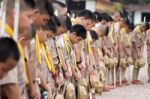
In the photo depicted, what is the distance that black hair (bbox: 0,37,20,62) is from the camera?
4.15 m

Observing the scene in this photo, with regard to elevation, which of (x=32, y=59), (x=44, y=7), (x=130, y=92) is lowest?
(x=130, y=92)

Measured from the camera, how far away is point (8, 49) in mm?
4191

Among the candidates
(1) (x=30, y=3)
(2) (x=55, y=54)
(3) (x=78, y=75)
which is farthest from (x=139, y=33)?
(1) (x=30, y=3)

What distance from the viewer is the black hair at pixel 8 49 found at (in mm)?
4148

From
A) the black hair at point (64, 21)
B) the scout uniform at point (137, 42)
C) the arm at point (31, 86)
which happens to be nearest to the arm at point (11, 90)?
the arm at point (31, 86)

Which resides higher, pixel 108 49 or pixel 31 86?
pixel 31 86

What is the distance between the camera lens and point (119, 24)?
13.9 metres

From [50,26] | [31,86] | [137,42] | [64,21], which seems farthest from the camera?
[137,42]

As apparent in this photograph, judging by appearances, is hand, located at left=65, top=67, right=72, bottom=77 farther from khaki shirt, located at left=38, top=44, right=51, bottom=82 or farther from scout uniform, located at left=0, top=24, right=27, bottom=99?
scout uniform, located at left=0, top=24, right=27, bottom=99

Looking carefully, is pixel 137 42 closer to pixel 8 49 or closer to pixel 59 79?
pixel 59 79

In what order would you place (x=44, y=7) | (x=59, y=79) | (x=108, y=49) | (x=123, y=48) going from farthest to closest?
(x=123, y=48) → (x=108, y=49) → (x=59, y=79) → (x=44, y=7)

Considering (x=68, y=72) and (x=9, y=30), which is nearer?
(x=9, y=30)

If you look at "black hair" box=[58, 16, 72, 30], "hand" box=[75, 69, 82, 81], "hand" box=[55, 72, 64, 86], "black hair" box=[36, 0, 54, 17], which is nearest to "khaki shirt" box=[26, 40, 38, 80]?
"black hair" box=[36, 0, 54, 17]

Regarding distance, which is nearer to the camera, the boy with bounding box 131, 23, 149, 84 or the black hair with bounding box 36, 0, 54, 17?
the black hair with bounding box 36, 0, 54, 17
